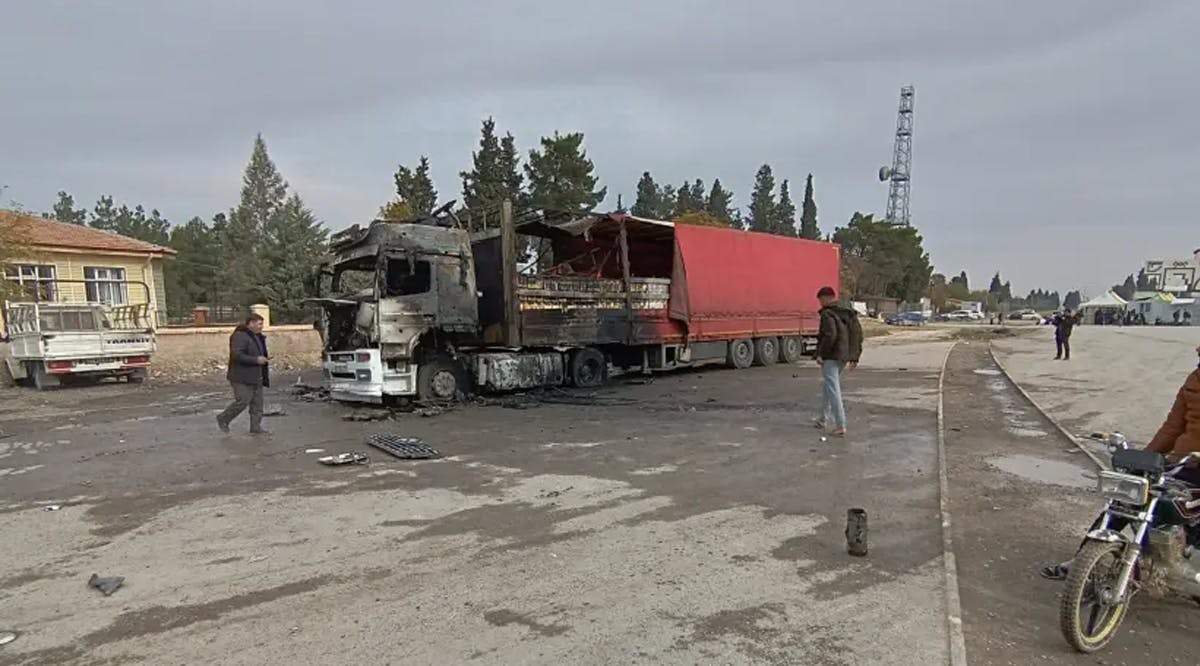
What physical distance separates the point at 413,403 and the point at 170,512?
19.9 feet

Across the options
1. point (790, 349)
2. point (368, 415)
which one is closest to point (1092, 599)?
point (368, 415)

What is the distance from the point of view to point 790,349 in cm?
1986

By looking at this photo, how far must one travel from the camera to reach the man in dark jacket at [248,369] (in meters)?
9.26

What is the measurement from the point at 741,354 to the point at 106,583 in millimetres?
15337

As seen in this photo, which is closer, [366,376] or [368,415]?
[368,415]

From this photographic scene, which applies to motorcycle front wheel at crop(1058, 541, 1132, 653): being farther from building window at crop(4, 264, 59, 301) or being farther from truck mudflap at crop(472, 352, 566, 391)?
building window at crop(4, 264, 59, 301)

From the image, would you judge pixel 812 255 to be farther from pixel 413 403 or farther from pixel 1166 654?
pixel 1166 654

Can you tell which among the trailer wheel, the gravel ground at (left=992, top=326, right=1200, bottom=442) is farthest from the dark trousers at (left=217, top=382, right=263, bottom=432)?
the trailer wheel

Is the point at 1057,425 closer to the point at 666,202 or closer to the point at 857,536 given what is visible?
→ the point at 857,536

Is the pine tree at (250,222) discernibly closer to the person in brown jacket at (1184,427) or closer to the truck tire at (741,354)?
the truck tire at (741,354)

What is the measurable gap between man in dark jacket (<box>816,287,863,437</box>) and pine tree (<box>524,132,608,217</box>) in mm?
39258

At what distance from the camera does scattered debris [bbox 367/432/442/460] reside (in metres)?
7.89

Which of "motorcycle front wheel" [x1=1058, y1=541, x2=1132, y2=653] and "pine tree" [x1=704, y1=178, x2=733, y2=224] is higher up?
"pine tree" [x1=704, y1=178, x2=733, y2=224]

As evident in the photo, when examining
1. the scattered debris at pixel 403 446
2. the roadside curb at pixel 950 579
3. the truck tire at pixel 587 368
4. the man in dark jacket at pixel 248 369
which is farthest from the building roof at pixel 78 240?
the roadside curb at pixel 950 579
